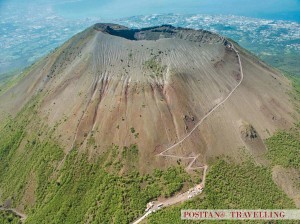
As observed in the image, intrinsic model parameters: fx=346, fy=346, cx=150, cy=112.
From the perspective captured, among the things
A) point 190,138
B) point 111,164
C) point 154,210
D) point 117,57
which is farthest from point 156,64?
point 154,210

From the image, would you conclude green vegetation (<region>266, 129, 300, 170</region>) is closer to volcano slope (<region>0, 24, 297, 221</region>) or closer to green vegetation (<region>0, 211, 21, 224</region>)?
volcano slope (<region>0, 24, 297, 221</region>)

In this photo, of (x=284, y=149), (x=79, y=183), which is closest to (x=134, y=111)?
(x=79, y=183)

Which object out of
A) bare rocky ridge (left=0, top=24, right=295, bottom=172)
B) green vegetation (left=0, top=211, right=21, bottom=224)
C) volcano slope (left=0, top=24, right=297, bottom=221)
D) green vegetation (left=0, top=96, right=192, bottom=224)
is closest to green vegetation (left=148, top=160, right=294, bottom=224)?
volcano slope (left=0, top=24, right=297, bottom=221)

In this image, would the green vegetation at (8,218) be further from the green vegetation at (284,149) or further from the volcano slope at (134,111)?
the green vegetation at (284,149)

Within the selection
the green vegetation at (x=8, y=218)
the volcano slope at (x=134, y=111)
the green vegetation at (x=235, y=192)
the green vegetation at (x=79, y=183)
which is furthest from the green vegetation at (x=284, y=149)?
the green vegetation at (x=8, y=218)

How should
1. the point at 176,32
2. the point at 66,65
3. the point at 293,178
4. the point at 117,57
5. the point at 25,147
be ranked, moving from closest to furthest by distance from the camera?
the point at 293,178 < the point at 25,147 < the point at 117,57 < the point at 66,65 < the point at 176,32

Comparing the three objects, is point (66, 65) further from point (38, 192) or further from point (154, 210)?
point (154, 210)
